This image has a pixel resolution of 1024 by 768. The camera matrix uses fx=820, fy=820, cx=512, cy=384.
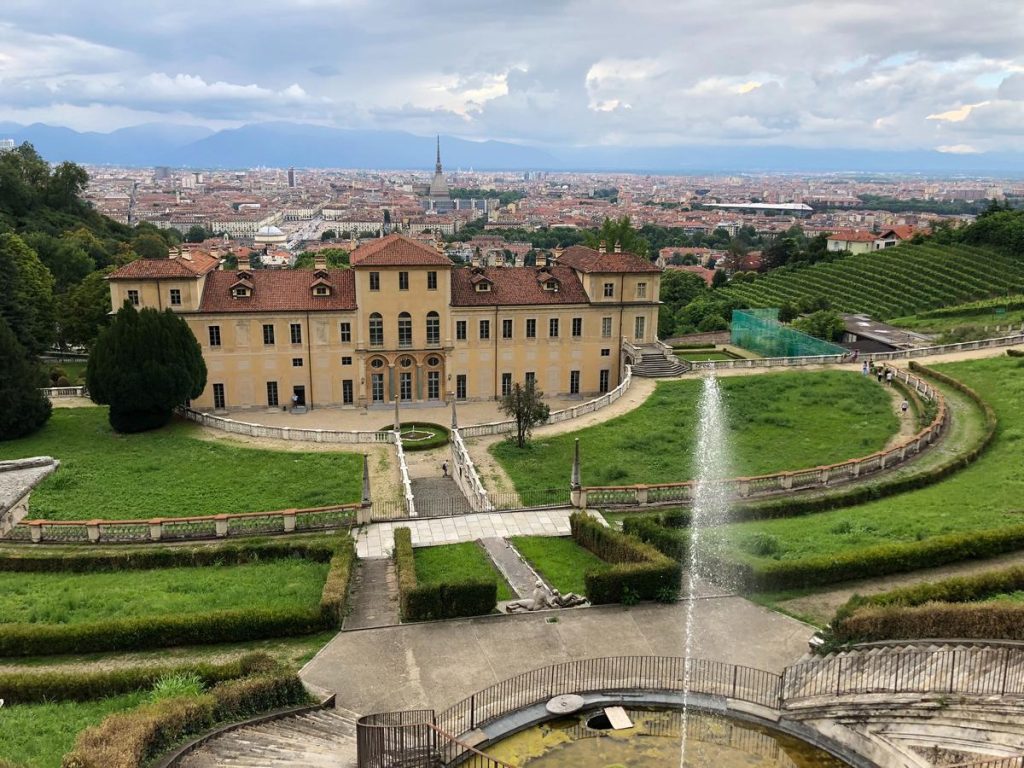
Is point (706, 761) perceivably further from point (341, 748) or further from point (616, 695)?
point (341, 748)

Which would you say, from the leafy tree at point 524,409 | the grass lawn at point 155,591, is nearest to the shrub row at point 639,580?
the grass lawn at point 155,591

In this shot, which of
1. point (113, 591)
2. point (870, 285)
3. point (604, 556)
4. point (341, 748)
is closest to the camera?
point (341, 748)

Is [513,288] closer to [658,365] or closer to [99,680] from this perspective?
[658,365]

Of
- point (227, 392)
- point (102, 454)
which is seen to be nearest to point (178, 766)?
point (102, 454)

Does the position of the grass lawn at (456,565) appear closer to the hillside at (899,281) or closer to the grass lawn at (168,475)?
the grass lawn at (168,475)

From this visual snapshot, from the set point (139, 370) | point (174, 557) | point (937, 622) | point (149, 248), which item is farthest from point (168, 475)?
point (149, 248)

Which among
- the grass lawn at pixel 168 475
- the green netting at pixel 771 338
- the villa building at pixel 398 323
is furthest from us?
the green netting at pixel 771 338
